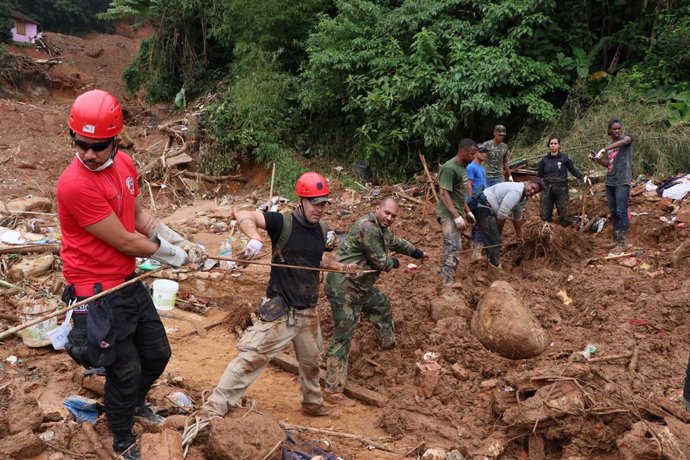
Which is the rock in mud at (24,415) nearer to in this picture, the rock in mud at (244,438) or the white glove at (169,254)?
the rock in mud at (244,438)

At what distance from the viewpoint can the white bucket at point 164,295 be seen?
7133 mm

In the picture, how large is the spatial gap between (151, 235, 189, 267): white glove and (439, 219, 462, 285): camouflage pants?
13.1 feet

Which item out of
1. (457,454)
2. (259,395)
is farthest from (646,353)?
(259,395)

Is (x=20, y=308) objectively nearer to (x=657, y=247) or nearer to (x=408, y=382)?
(x=408, y=382)

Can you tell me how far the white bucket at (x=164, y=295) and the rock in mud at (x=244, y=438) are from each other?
12.0 ft

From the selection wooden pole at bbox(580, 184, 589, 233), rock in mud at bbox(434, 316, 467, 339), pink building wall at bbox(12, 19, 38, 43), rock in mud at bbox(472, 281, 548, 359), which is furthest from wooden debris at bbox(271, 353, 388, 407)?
pink building wall at bbox(12, 19, 38, 43)

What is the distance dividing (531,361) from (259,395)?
2.55 metres

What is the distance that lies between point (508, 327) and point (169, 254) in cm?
342

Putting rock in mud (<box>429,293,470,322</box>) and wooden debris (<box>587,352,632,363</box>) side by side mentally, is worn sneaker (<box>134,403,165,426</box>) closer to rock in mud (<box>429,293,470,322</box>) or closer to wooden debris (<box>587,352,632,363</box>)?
rock in mud (<box>429,293,470,322</box>)

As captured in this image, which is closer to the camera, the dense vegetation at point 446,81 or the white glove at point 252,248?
the white glove at point 252,248

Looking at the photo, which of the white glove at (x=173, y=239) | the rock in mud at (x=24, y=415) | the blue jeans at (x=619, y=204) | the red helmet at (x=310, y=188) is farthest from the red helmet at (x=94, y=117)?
the blue jeans at (x=619, y=204)

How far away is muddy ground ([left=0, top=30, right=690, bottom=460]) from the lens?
4242 mm

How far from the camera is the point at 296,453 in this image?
390cm

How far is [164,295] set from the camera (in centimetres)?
716
